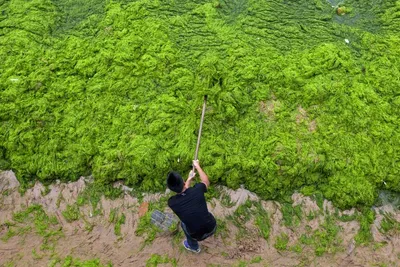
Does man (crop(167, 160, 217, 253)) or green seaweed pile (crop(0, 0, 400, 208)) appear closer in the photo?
man (crop(167, 160, 217, 253))

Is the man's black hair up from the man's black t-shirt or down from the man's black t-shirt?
up

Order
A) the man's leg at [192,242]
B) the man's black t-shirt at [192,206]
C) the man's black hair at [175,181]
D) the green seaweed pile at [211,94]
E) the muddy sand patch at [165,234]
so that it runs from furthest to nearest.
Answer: the green seaweed pile at [211,94]
the muddy sand patch at [165,234]
the man's leg at [192,242]
the man's black t-shirt at [192,206]
the man's black hair at [175,181]

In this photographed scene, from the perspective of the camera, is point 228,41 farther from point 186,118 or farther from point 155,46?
point 186,118

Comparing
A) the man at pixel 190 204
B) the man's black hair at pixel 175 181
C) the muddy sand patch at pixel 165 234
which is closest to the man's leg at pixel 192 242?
the muddy sand patch at pixel 165 234

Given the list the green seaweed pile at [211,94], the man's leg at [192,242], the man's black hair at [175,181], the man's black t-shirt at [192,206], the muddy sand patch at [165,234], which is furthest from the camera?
the green seaweed pile at [211,94]

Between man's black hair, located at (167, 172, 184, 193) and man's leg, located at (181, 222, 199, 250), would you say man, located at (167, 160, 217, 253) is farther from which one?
man's leg, located at (181, 222, 199, 250)

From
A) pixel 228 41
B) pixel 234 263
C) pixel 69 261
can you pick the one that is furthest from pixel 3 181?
pixel 228 41

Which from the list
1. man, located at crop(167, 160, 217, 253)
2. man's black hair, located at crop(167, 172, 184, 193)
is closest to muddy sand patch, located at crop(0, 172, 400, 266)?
man, located at crop(167, 160, 217, 253)

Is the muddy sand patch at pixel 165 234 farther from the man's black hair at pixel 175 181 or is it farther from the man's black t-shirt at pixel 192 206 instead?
the man's black hair at pixel 175 181
